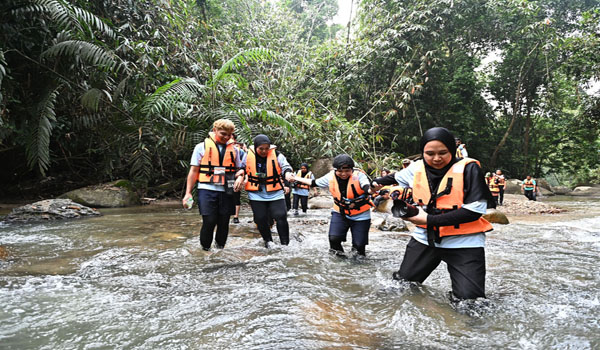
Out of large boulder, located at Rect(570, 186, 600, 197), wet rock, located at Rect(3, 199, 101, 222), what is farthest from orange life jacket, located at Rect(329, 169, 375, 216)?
large boulder, located at Rect(570, 186, 600, 197)

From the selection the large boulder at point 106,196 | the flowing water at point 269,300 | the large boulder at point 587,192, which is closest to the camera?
the flowing water at point 269,300

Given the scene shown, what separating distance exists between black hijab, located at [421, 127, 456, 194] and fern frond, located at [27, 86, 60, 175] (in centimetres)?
734

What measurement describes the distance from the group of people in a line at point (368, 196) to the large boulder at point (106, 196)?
7.25 meters

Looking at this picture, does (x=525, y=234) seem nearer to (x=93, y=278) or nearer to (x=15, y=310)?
(x=93, y=278)

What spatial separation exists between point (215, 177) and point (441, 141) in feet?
9.38

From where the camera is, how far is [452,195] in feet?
9.23

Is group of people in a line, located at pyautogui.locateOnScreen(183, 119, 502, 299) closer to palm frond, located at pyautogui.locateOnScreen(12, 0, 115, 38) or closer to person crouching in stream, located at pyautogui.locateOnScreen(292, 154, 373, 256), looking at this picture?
person crouching in stream, located at pyautogui.locateOnScreen(292, 154, 373, 256)

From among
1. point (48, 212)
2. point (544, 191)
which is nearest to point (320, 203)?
point (48, 212)

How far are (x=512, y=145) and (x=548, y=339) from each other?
2688 cm

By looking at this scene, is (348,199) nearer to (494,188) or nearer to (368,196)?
(368,196)

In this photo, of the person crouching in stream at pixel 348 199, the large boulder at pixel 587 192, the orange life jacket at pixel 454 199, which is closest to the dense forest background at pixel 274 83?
the large boulder at pixel 587 192

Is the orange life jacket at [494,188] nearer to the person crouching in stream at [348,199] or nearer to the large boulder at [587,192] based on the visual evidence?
the person crouching in stream at [348,199]

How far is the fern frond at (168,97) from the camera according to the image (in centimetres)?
854

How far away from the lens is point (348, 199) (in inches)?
178
